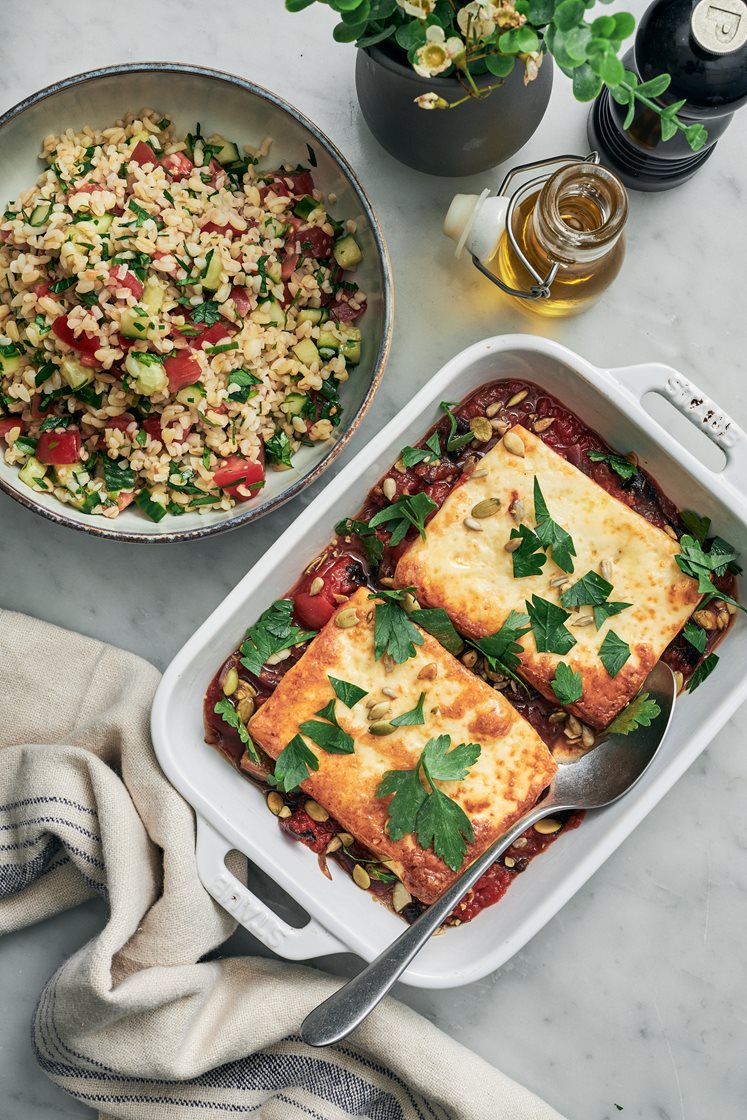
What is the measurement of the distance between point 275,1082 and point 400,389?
2.07 meters

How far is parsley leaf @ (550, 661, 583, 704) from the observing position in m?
2.51

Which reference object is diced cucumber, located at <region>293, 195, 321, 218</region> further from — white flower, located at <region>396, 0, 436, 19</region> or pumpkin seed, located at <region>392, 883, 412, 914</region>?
pumpkin seed, located at <region>392, 883, 412, 914</region>

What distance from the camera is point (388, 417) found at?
113 inches

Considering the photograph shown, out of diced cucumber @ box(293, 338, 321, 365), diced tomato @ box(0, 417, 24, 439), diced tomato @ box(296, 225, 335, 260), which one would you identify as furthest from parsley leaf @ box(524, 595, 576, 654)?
diced tomato @ box(0, 417, 24, 439)

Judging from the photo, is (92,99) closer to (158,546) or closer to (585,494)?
(158,546)

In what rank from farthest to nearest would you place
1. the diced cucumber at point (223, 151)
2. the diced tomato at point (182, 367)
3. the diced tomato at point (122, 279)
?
the diced cucumber at point (223, 151) < the diced tomato at point (182, 367) < the diced tomato at point (122, 279)

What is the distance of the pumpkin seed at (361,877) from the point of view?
2635mm

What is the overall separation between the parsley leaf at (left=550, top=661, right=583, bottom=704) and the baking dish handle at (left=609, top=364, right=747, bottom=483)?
677mm

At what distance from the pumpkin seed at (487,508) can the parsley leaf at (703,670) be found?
725mm

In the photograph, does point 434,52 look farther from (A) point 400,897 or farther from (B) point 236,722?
(A) point 400,897

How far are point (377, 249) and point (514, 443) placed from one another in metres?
0.63

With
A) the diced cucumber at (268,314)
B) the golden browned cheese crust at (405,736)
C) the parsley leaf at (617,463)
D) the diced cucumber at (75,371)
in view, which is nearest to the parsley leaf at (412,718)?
the golden browned cheese crust at (405,736)

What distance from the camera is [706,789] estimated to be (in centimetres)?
290

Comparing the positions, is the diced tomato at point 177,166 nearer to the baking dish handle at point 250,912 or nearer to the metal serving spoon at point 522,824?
the baking dish handle at point 250,912
